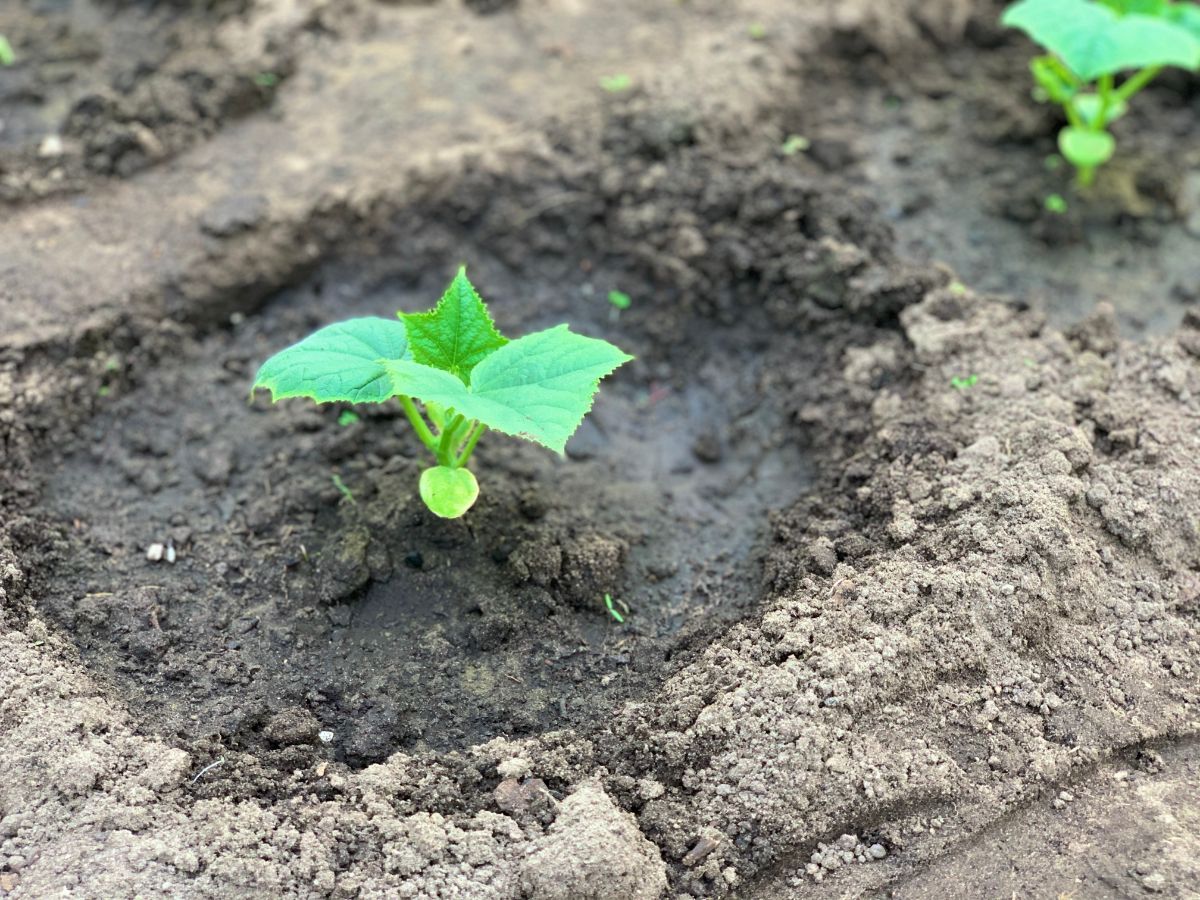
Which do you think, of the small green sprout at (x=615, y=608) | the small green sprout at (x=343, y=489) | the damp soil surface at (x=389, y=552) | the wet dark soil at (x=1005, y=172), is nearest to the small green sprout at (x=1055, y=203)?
the wet dark soil at (x=1005, y=172)

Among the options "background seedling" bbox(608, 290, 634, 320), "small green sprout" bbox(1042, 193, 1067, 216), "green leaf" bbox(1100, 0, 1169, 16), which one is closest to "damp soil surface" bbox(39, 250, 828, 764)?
"background seedling" bbox(608, 290, 634, 320)

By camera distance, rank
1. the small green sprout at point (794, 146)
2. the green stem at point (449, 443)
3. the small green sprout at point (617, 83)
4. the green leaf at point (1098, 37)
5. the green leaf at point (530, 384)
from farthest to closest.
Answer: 1. the small green sprout at point (617, 83)
2. the small green sprout at point (794, 146)
3. the green leaf at point (1098, 37)
4. the green stem at point (449, 443)
5. the green leaf at point (530, 384)

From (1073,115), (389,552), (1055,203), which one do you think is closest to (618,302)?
(389,552)

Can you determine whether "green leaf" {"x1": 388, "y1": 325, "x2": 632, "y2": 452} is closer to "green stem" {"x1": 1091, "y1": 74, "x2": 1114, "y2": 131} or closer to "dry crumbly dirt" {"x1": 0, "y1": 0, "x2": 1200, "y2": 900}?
"dry crumbly dirt" {"x1": 0, "y1": 0, "x2": 1200, "y2": 900}

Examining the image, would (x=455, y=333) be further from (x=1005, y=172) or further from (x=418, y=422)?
(x=1005, y=172)

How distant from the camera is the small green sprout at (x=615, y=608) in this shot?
284 cm

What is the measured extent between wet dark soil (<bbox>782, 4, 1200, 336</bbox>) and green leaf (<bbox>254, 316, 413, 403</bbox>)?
206 centimetres

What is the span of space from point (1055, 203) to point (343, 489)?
8.75ft

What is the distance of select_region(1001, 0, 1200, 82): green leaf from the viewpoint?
337cm

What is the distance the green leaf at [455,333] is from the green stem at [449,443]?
0.41 feet

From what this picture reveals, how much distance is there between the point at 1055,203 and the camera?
13.0 ft

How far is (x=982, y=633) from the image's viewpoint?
8.21 ft

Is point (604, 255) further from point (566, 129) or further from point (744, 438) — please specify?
point (744, 438)

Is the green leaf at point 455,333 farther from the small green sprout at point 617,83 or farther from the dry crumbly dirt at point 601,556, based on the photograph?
the small green sprout at point 617,83
